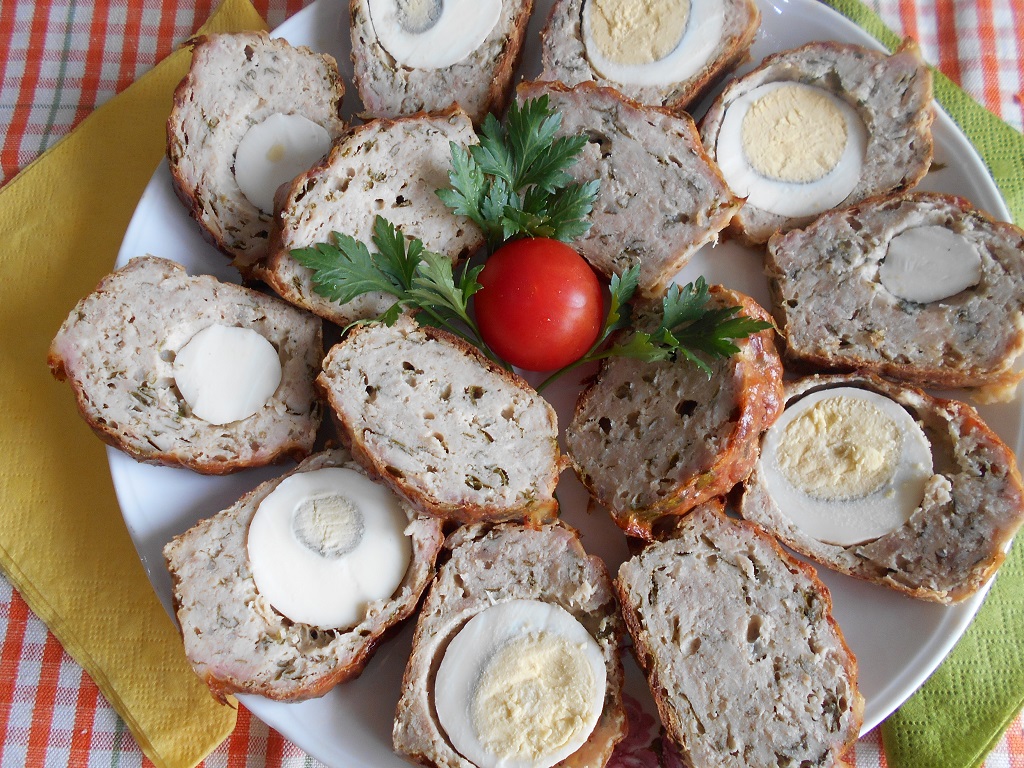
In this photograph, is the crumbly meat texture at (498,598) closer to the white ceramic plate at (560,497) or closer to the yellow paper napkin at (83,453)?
the white ceramic plate at (560,497)

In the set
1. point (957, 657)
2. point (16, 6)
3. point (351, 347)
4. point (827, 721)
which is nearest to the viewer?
point (827, 721)

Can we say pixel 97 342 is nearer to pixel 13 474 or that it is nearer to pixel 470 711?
pixel 13 474

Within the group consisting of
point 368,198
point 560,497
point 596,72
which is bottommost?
point 560,497

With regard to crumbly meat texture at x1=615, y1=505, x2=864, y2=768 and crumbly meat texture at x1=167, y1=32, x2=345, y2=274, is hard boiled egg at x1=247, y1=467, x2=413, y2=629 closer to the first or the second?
crumbly meat texture at x1=615, y1=505, x2=864, y2=768

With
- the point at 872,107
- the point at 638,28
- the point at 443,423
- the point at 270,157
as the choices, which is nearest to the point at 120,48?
the point at 270,157

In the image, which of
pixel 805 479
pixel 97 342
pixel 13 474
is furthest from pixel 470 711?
pixel 13 474

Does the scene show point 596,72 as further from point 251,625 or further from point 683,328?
point 251,625
